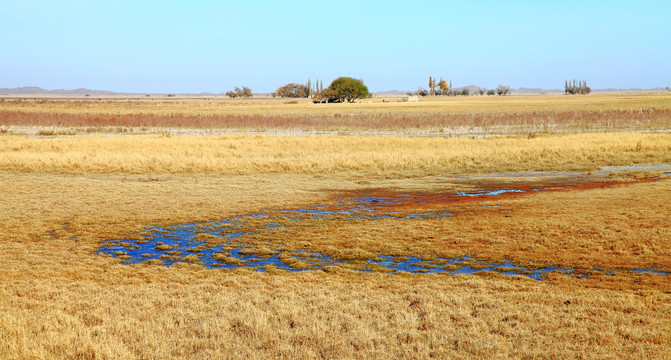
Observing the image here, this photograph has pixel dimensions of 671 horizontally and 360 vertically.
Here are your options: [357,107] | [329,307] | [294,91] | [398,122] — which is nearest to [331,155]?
[329,307]

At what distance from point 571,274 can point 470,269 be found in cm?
148

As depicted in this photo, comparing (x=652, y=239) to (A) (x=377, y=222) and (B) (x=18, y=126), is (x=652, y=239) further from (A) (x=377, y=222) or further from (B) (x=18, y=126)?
(B) (x=18, y=126)

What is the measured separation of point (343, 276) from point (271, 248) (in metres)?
2.18

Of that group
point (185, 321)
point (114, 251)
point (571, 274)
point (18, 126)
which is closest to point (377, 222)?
point (571, 274)

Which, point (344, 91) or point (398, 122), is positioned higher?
point (344, 91)

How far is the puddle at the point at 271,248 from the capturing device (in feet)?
28.8

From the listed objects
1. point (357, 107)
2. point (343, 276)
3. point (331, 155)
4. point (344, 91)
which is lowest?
point (343, 276)

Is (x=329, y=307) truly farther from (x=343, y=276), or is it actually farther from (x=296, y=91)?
(x=296, y=91)

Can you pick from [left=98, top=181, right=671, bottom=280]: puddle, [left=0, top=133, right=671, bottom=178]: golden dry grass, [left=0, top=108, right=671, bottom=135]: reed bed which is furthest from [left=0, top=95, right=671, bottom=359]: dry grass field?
[left=0, top=108, right=671, bottom=135]: reed bed

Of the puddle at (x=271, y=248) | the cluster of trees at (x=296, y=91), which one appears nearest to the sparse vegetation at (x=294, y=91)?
the cluster of trees at (x=296, y=91)

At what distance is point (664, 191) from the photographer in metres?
14.8

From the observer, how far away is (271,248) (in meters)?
10.0

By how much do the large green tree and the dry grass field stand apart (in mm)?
82394

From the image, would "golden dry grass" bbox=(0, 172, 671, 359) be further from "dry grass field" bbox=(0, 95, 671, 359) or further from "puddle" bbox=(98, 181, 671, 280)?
"puddle" bbox=(98, 181, 671, 280)
